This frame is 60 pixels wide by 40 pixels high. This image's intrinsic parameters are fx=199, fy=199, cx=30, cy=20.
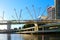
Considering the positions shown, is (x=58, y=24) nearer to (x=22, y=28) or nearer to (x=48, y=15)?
(x=48, y=15)

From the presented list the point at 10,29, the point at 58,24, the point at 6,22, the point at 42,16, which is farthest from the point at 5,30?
the point at 58,24

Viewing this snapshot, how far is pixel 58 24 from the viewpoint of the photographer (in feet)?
112

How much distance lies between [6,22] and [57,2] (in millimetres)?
11478

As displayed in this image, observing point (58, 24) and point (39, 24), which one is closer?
point (58, 24)

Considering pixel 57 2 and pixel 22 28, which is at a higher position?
pixel 57 2

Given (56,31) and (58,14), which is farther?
(58,14)

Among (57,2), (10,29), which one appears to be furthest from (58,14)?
(10,29)

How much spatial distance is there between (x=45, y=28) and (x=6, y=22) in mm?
8610

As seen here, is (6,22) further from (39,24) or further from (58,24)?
(58,24)

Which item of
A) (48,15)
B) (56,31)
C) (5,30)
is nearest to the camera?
(56,31)

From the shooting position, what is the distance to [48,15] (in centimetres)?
4259

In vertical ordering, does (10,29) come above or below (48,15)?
below

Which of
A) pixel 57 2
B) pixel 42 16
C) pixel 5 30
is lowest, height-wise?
pixel 5 30

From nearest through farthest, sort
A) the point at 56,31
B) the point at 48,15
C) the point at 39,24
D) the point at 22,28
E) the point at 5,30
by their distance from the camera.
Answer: the point at 56,31, the point at 39,24, the point at 48,15, the point at 5,30, the point at 22,28
